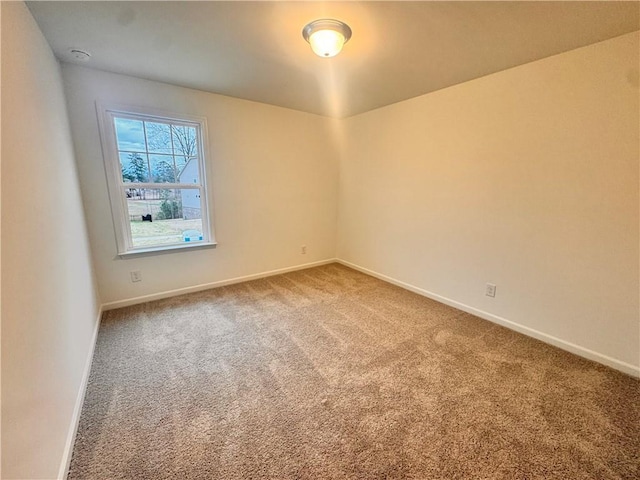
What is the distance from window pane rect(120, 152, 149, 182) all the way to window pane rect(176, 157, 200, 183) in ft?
1.03

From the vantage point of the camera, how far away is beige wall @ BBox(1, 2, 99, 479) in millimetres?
970

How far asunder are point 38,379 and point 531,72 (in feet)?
11.8

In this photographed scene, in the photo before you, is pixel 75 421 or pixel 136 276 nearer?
pixel 75 421

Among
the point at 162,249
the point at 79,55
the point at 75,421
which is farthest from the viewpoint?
the point at 162,249

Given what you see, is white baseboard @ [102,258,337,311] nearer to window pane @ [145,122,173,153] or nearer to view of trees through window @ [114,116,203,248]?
view of trees through window @ [114,116,203,248]

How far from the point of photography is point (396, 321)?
8.67ft

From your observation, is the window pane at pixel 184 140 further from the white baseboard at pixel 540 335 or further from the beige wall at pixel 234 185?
the white baseboard at pixel 540 335

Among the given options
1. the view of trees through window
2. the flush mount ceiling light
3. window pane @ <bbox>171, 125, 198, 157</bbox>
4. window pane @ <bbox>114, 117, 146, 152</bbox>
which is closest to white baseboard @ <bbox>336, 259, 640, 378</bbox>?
the flush mount ceiling light

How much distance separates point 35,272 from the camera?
1.22 m

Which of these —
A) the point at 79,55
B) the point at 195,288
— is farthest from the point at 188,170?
the point at 195,288

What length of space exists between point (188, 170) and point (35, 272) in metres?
2.08

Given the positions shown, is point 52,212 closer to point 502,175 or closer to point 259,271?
point 259,271

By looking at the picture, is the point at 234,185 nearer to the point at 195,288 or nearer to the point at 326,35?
the point at 195,288

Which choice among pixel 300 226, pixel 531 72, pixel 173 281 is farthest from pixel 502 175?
pixel 173 281
